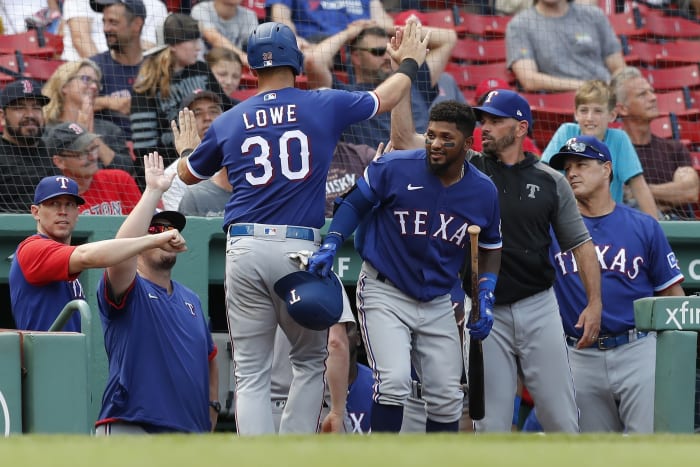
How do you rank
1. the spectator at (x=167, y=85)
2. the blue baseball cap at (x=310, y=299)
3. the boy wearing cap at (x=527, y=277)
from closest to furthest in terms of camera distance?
the blue baseball cap at (x=310, y=299) → the boy wearing cap at (x=527, y=277) → the spectator at (x=167, y=85)

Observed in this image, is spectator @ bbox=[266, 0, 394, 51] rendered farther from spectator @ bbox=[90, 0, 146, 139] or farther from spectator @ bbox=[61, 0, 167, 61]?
spectator @ bbox=[90, 0, 146, 139]

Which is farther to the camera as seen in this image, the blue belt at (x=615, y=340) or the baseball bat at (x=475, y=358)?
the blue belt at (x=615, y=340)

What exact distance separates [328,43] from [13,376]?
4.94 metres

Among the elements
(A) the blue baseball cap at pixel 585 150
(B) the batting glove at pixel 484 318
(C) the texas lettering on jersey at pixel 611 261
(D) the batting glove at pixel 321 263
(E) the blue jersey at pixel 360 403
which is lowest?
(E) the blue jersey at pixel 360 403

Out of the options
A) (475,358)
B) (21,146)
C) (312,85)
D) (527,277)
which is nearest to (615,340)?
(527,277)

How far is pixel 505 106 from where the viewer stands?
20.9 ft

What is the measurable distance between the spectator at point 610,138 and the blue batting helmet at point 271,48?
267 centimetres

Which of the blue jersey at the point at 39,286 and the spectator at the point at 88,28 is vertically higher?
the spectator at the point at 88,28

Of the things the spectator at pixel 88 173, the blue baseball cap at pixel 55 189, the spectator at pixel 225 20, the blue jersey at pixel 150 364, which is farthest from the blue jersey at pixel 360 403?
the spectator at pixel 225 20

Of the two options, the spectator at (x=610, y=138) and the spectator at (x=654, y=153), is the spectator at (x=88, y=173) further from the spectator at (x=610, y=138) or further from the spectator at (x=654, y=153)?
the spectator at (x=654, y=153)

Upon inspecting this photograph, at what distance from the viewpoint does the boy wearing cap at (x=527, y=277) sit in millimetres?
6117

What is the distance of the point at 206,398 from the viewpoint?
6152mm

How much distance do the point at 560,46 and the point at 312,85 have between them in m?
2.22

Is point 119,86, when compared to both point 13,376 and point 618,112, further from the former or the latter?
point 13,376
